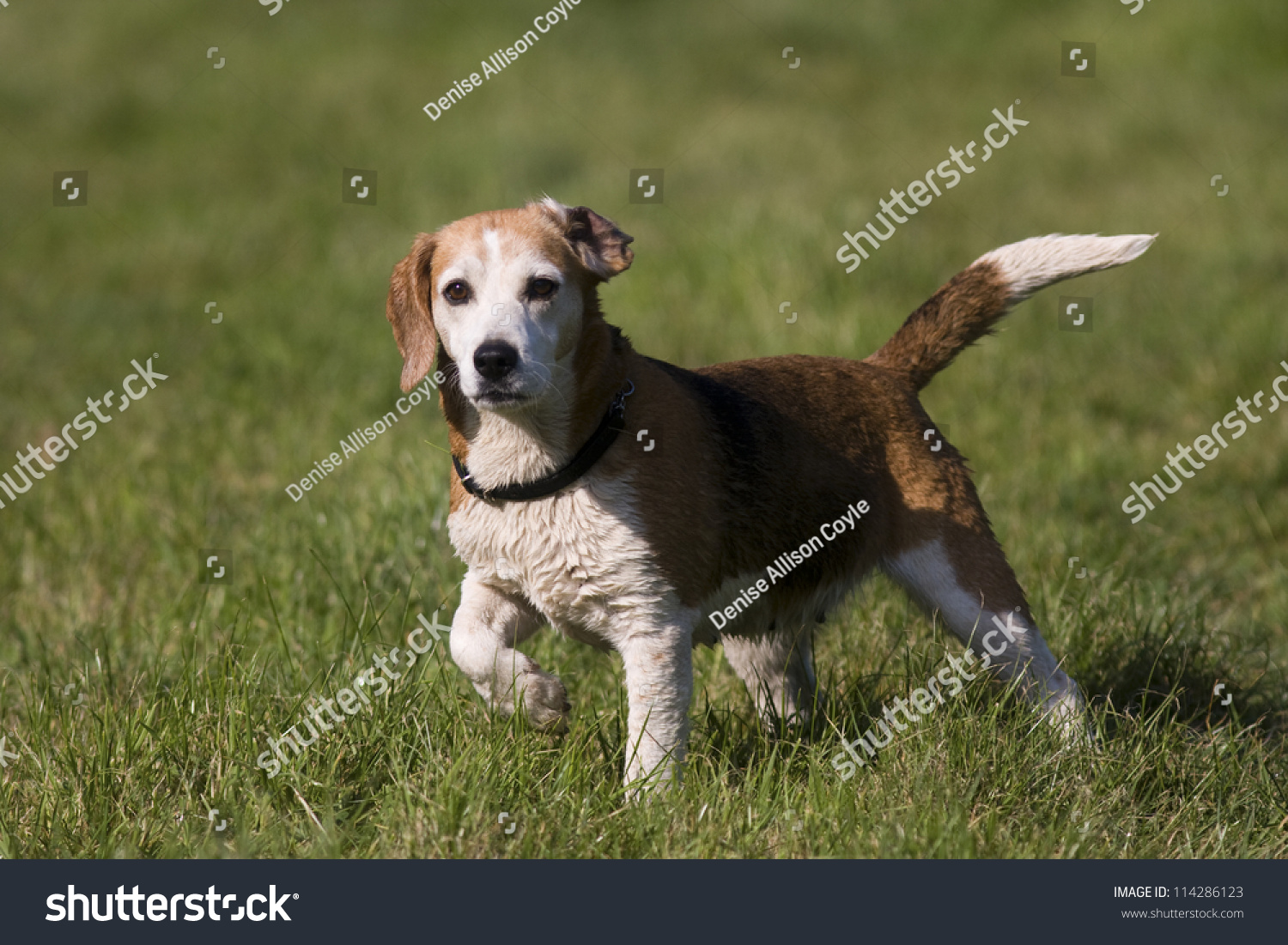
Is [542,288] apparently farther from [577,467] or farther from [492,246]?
[577,467]

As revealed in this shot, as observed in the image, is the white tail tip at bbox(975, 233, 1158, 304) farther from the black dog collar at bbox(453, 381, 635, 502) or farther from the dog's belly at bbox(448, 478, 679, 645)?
the dog's belly at bbox(448, 478, 679, 645)

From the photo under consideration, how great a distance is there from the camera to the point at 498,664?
402cm

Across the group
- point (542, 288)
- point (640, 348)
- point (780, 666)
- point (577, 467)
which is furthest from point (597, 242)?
point (640, 348)

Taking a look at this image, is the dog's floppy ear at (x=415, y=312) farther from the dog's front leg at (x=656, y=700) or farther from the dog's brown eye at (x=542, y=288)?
the dog's front leg at (x=656, y=700)

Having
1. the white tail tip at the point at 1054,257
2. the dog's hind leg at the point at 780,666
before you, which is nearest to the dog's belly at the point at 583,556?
the dog's hind leg at the point at 780,666

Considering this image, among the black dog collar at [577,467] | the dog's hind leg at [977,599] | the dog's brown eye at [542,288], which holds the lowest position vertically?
the dog's hind leg at [977,599]

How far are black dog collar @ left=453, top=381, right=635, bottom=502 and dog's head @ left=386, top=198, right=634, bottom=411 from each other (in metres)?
0.22

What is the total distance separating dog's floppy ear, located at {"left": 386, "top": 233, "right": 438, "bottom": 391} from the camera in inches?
161

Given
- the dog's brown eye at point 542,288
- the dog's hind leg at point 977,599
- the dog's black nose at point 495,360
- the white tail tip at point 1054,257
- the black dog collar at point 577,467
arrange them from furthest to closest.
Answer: the white tail tip at point 1054,257
the dog's hind leg at point 977,599
the black dog collar at point 577,467
the dog's brown eye at point 542,288
the dog's black nose at point 495,360

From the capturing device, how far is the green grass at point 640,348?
3967 millimetres

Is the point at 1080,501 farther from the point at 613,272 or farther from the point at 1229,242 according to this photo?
the point at 1229,242

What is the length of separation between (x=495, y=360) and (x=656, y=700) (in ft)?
3.47

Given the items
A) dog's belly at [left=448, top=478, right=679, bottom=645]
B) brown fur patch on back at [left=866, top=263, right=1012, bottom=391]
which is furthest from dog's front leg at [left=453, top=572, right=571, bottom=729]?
brown fur patch on back at [left=866, top=263, right=1012, bottom=391]

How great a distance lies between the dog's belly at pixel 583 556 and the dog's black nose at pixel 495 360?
48 cm
